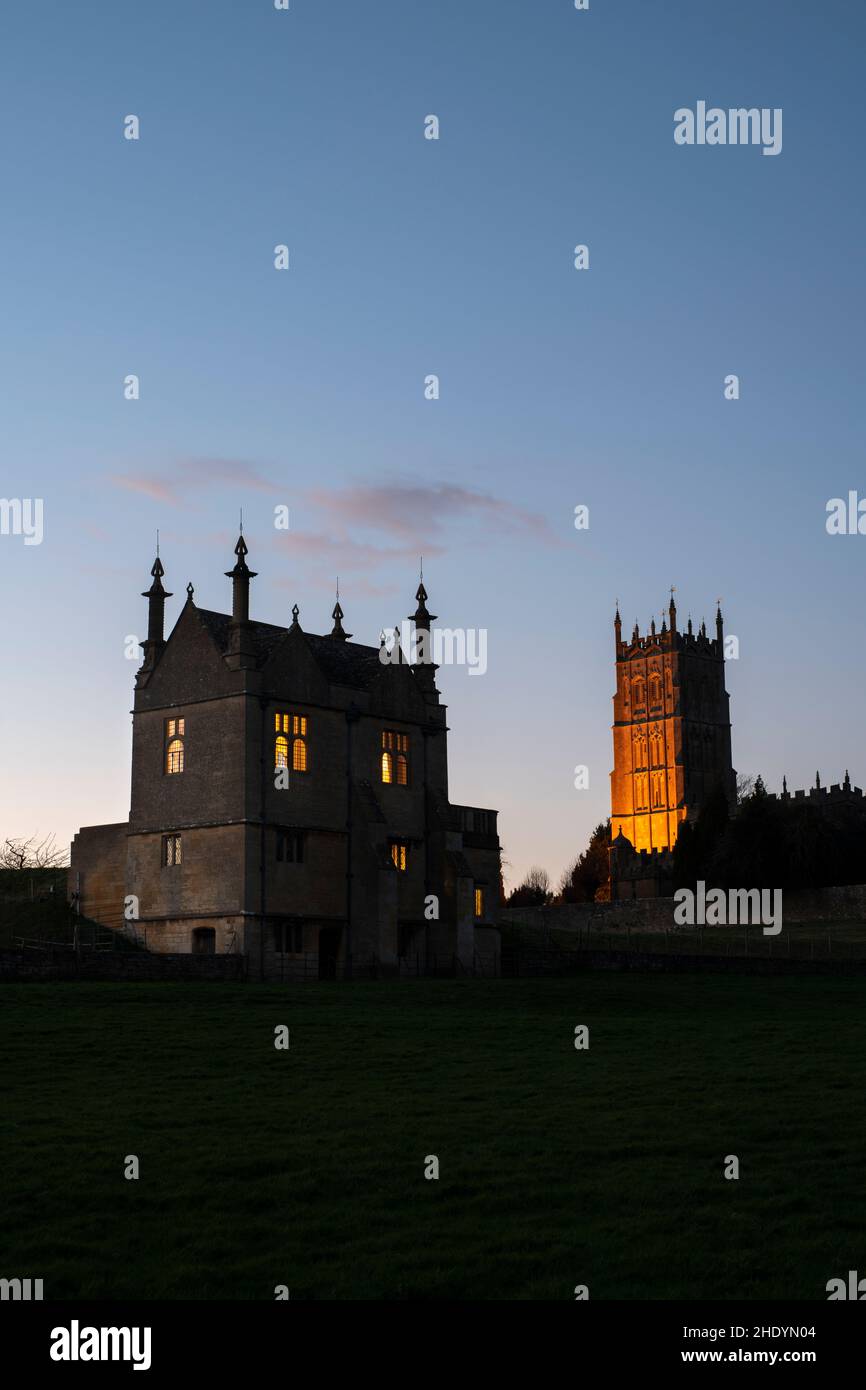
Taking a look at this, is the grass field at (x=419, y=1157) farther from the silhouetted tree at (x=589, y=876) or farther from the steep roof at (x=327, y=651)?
the silhouetted tree at (x=589, y=876)

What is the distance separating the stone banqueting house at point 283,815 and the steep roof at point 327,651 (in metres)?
0.11

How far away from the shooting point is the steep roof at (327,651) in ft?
207

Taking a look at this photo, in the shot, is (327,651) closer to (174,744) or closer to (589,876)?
(174,744)

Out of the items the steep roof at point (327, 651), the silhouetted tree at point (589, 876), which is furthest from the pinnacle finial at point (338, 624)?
the silhouetted tree at point (589, 876)

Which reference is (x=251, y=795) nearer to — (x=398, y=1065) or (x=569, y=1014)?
(x=569, y=1014)

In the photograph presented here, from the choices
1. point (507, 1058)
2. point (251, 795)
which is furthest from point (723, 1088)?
point (251, 795)

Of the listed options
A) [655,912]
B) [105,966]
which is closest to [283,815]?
[105,966]

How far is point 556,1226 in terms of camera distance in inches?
737

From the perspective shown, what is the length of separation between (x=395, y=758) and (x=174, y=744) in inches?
377

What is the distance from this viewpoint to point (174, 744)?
62938 millimetres

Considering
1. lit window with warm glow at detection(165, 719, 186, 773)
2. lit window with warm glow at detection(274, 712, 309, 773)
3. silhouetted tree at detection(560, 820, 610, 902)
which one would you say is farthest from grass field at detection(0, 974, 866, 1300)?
silhouetted tree at detection(560, 820, 610, 902)

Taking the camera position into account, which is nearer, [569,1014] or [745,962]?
[569,1014]

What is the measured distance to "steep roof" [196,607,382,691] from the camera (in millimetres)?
63031
